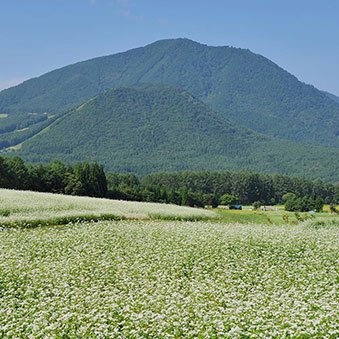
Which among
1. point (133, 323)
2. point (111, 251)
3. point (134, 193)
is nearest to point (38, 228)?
point (111, 251)

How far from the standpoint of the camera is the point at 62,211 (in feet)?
102

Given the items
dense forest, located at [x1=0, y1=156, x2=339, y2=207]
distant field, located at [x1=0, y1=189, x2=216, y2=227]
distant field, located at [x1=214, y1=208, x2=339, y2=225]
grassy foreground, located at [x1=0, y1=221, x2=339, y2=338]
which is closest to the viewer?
grassy foreground, located at [x1=0, y1=221, x2=339, y2=338]

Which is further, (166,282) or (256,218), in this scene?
(256,218)

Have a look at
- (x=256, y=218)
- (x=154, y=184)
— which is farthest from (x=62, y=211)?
(x=154, y=184)

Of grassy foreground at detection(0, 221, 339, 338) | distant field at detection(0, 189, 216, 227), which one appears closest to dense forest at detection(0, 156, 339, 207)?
distant field at detection(0, 189, 216, 227)

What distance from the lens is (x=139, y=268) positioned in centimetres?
1617

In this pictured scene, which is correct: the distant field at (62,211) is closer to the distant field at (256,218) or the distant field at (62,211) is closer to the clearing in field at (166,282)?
the clearing in field at (166,282)

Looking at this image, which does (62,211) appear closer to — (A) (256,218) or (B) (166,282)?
(B) (166,282)

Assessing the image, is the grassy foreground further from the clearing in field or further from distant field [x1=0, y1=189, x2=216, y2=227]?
distant field [x1=0, y1=189, x2=216, y2=227]

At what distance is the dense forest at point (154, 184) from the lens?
198 feet

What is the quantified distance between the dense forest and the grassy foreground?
37.4 m

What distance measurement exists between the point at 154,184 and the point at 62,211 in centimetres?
10098

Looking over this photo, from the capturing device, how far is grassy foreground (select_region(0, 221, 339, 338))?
34.5ft

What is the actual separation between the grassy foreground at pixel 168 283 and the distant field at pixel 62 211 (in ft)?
9.94
